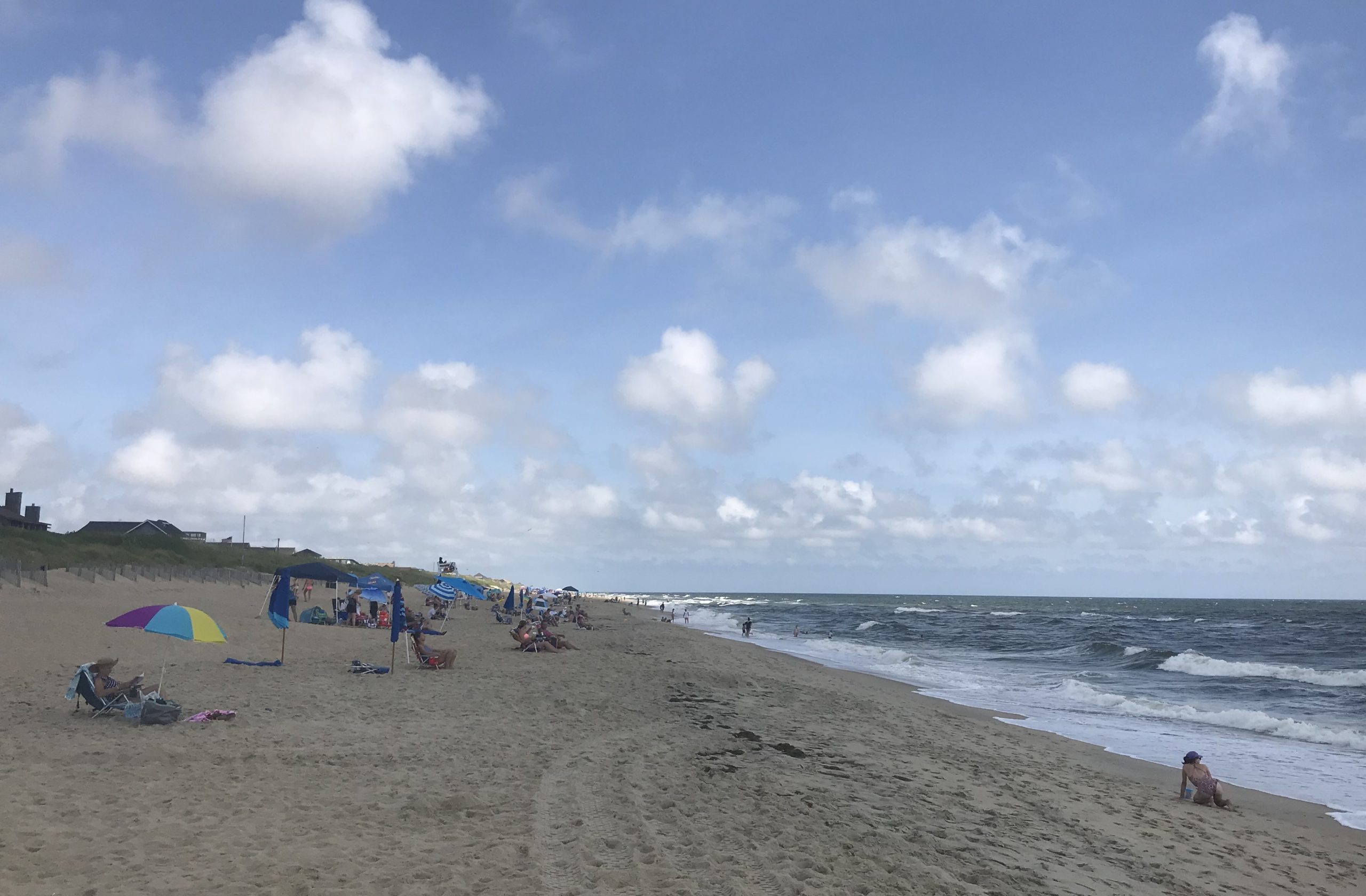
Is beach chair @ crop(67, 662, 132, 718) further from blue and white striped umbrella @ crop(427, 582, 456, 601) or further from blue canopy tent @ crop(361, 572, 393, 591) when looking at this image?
blue canopy tent @ crop(361, 572, 393, 591)

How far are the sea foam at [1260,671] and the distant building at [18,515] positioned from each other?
52.6m

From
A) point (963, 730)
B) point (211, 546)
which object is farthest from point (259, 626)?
point (211, 546)

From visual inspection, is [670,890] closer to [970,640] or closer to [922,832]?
[922,832]

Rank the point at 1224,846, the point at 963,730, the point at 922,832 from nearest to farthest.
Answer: the point at 922,832, the point at 1224,846, the point at 963,730

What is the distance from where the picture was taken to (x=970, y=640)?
4281cm

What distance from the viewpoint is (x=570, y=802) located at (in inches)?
291

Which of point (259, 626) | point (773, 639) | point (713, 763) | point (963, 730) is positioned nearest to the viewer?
point (713, 763)

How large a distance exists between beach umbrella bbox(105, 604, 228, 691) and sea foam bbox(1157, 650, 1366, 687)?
29271 millimetres

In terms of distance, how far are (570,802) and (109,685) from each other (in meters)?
6.28

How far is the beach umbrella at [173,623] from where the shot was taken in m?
9.74

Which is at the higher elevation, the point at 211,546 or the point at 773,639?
the point at 211,546

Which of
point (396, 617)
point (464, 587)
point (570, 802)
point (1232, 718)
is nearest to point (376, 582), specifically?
point (464, 587)

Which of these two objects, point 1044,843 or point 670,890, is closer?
point 670,890

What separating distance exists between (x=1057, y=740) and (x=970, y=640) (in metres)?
31.0
